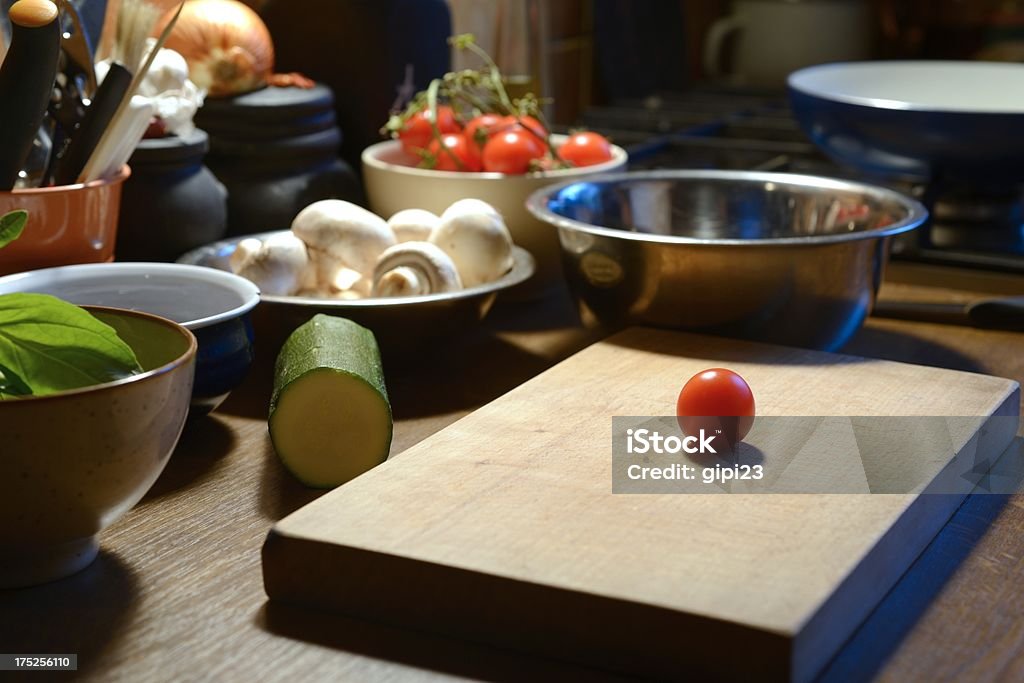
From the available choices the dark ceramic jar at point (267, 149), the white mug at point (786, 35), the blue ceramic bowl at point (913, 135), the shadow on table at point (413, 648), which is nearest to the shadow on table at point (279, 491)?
the shadow on table at point (413, 648)

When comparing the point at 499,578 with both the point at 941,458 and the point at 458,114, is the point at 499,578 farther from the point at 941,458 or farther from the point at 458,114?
the point at 458,114

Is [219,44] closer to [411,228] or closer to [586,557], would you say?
[411,228]

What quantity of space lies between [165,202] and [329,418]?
1.06 ft

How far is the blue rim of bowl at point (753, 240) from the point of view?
864 mm

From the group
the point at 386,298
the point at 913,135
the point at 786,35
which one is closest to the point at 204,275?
the point at 386,298

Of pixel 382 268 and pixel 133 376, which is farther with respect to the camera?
pixel 382 268

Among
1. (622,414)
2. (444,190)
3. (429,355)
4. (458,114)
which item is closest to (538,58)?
(458,114)

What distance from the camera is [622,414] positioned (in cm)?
76

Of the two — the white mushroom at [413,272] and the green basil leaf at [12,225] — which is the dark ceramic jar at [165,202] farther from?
the green basil leaf at [12,225]

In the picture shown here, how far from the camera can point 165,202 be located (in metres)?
0.95

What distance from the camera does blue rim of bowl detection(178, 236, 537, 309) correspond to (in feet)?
2.77

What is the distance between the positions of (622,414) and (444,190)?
0.38m

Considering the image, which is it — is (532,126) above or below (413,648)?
above

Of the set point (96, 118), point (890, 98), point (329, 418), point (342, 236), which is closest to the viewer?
point (329, 418)
